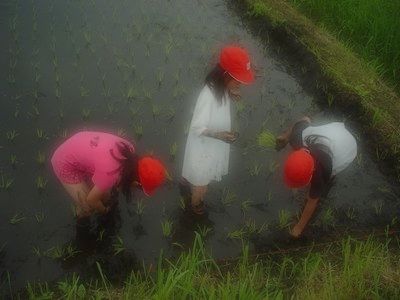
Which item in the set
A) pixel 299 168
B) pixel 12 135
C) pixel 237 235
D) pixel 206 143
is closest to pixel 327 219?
pixel 237 235

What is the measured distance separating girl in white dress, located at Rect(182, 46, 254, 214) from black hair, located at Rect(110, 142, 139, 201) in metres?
0.45

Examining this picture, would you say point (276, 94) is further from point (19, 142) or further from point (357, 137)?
point (19, 142)

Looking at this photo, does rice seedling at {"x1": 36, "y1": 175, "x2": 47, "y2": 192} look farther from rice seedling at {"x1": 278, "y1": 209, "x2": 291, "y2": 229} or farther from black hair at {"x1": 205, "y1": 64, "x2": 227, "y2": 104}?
rice seedling at {"x1": 278, "y1": 209, "x2": 291, "y2": 229}

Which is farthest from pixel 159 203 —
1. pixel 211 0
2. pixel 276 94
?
pixel 211 0

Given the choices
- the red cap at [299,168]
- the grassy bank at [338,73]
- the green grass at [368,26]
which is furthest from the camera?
the green grass at [368,26]

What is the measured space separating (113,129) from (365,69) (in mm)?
2779

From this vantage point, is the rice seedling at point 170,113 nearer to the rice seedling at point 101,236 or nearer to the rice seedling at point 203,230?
the rice seedling at point 203,230

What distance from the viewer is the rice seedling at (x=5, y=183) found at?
126 inches

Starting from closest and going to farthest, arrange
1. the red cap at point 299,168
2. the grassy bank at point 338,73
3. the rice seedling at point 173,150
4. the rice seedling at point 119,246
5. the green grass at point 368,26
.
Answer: the red cap at point 299,168 → the rice seedling at point 119,246 → the rice seedling at point 173,150 → the grassy bank at point 338,73 → the green grass at point 368,26

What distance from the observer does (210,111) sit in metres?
2.76

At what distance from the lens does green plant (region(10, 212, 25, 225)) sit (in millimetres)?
3010

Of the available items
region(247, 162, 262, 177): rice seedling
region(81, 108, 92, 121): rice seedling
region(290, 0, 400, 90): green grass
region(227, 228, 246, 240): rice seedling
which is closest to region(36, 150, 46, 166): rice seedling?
region(81, 108, 92, 121): rice seedling

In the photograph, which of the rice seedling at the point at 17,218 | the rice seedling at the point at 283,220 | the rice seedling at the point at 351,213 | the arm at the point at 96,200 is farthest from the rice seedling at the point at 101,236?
the rice seedling at the point at 351,213

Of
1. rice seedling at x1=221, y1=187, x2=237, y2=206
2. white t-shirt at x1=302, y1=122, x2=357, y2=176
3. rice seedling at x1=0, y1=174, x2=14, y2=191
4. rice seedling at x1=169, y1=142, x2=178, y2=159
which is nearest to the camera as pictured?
white t-shirt at x1=302, y1=122, x2=357, y2=176
